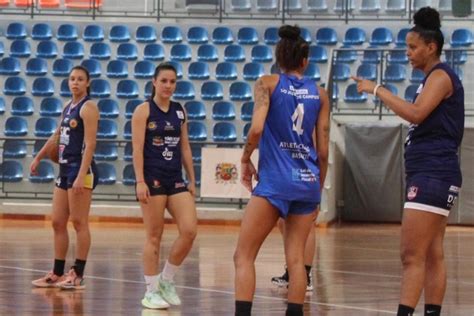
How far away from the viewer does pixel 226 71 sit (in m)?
27.0

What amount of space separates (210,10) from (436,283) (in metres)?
20.4

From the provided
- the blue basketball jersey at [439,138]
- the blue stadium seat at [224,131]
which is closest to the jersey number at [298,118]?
the blue basketball jersey at [439,138]

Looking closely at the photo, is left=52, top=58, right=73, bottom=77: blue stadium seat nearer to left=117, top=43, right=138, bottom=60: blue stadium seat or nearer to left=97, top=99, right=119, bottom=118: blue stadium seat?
left=117, top=43, right=138, bottom=60: blue stadium seat

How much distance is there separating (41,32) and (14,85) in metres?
1.62

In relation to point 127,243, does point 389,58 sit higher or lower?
higher

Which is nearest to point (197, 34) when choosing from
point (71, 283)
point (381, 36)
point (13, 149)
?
point (381, 36)

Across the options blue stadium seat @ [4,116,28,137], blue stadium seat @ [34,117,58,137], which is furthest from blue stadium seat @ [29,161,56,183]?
blue stadium seat @ [4,116,28,137]

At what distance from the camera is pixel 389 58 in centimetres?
2606

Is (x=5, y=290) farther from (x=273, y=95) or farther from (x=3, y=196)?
(x=3, y=196)

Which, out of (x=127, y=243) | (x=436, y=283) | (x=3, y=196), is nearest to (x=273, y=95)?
(x=436, y=283)

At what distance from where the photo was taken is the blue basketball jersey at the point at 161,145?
11008 mm

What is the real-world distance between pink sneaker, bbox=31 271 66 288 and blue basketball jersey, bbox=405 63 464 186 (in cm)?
495

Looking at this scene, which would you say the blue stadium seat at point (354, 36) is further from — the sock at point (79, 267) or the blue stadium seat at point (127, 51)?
the sock at point (79, 267)

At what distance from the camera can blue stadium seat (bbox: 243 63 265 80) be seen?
88.0ft
